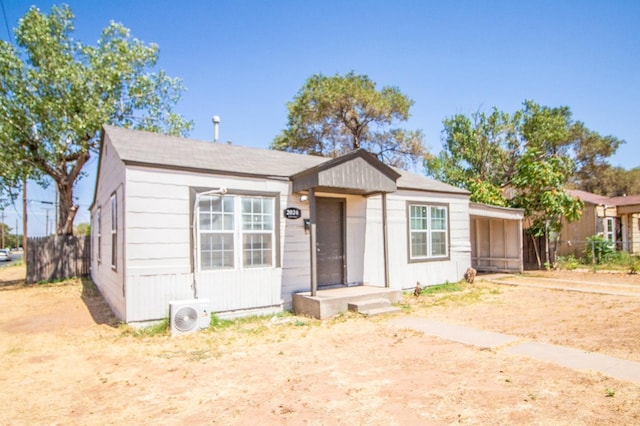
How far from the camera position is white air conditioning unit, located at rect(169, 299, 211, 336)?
21.4ft

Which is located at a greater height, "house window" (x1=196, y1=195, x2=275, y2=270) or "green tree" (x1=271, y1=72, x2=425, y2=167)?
"green tree" (x1=271, y1=72, x2=425, y2=167)

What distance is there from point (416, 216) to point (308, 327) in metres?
5.16

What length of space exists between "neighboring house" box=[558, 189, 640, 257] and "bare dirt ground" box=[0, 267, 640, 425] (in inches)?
469

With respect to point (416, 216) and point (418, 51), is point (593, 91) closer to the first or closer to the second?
point (418, 51)

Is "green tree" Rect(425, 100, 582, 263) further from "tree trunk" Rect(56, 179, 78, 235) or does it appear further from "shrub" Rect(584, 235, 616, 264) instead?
"tree trunk" Rect(56, 179, 78, 235)

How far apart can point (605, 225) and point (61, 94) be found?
25831 millimetres

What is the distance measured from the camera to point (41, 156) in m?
16.7

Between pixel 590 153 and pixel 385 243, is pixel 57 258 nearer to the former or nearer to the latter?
pixel 385 243

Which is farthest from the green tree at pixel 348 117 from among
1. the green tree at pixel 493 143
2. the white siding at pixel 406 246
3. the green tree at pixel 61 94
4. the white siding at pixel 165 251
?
the white siding at pixel 165 251

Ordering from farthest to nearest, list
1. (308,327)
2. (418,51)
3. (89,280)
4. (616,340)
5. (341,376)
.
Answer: (89,280), (418,51), (308,327), (616,340), (341,376)

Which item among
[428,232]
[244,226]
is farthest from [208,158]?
[428,232]

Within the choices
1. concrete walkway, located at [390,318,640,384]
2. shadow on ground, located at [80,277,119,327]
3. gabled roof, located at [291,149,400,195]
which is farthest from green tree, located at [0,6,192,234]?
concrete walkway, located at [390,318,640,384]

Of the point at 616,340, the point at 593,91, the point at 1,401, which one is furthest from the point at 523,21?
the point at 1,401

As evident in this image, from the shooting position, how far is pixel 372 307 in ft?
25.9
